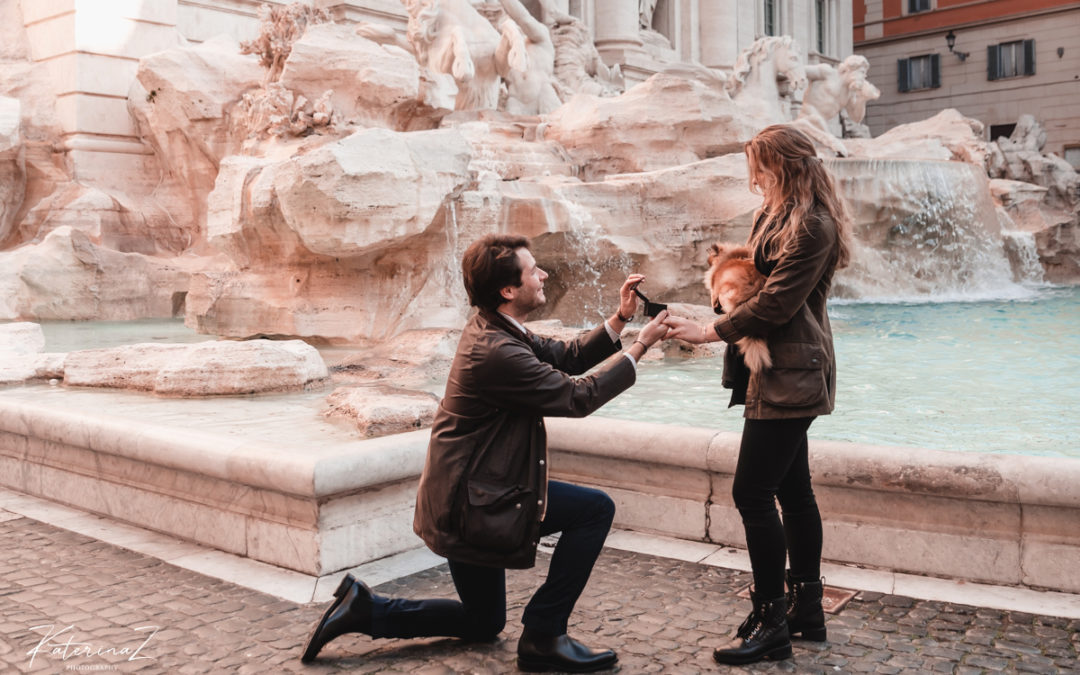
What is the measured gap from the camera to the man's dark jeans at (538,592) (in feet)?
9.41

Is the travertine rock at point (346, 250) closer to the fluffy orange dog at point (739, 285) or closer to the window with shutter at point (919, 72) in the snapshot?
the fluffy orange dog at point (739, 285)

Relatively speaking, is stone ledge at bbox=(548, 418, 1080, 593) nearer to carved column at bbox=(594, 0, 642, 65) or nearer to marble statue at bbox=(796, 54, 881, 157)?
marble statue at bbox=(796, 54, 881, 157)

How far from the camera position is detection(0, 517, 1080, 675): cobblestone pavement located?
114 inches

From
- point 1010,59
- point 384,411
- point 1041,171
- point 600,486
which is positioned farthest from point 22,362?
point 1010,59

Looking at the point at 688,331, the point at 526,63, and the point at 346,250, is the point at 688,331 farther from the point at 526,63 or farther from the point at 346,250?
the point at 526,63

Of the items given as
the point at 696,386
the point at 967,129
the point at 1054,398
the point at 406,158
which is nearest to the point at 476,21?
the point at 406,158

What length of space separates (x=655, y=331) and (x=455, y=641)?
3.54 feet

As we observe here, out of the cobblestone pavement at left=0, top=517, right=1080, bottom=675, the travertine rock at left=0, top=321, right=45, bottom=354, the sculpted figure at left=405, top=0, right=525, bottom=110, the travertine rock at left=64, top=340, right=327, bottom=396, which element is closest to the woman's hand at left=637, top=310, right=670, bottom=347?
the cobblestone pavement at left=0, top=517, right=1080, bottom=675

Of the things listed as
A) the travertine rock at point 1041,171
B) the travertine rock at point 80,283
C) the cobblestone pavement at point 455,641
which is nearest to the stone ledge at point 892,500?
the cobblestone pavement at point 455,641

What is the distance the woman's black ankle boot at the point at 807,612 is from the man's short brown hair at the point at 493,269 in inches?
47.9

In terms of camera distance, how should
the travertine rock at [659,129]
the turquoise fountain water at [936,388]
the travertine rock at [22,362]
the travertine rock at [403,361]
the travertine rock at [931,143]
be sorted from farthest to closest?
the travertine rock at [931,143] < the travertine rock at [659,129] < the travertine rock at [403,361] < the travertine rock at [22,362] < the turquoise fountain water at [936,388]

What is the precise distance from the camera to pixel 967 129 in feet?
72.4

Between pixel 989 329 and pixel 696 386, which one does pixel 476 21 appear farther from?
pixel 696 386

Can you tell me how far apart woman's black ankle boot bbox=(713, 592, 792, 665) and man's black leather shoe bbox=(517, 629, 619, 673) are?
33 cm
